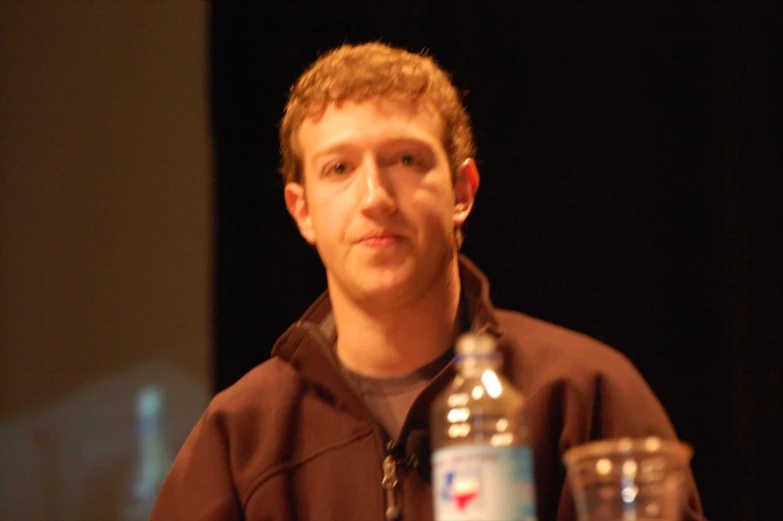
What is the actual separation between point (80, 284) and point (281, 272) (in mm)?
505

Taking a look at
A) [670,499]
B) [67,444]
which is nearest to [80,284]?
[67,444]

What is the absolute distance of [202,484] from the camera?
1.58 metres

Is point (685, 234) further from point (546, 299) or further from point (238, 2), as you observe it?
point (238, 2)

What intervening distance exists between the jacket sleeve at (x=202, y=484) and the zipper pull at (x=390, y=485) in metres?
0.23

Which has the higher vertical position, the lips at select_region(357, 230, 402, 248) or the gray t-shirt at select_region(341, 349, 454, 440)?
the lips at select_region(357, 230, 402, 248)

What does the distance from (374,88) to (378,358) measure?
1.36 feet

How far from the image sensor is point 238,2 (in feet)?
9.20

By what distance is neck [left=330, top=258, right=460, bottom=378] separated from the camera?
1.66m

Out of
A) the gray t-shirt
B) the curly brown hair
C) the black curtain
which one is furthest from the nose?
the black curtain

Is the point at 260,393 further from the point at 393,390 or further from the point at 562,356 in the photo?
the point at 562,356

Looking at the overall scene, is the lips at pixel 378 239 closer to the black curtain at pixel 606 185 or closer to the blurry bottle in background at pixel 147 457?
the black curtain at pixel 606 185

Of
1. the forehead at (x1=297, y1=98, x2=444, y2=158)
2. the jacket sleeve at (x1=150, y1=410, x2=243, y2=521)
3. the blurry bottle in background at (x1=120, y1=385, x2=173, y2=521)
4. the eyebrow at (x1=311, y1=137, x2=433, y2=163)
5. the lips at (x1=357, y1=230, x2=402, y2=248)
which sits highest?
the forehead at (x1=297, y1=98, x2=444, y2=158)

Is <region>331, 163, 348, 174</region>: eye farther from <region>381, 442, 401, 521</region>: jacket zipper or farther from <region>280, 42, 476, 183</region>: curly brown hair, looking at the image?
<region>381, 442, 401, 521</region>: jacket zipper

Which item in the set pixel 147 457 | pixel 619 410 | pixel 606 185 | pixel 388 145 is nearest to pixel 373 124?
pixel 388 145
